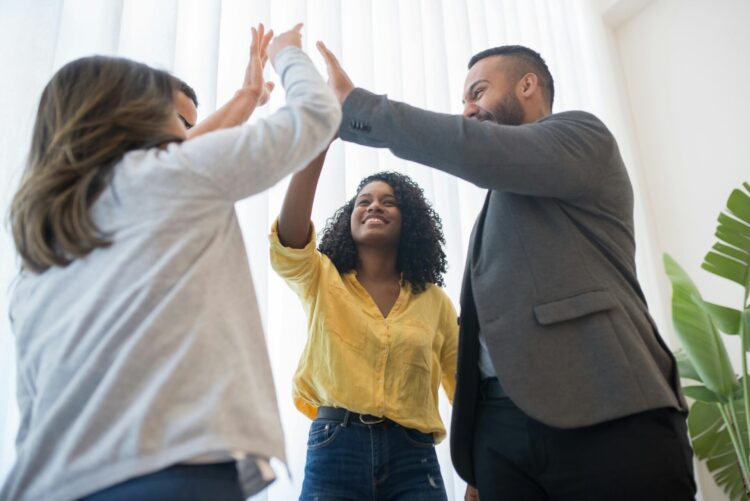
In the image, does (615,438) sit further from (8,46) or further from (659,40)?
(659,40)

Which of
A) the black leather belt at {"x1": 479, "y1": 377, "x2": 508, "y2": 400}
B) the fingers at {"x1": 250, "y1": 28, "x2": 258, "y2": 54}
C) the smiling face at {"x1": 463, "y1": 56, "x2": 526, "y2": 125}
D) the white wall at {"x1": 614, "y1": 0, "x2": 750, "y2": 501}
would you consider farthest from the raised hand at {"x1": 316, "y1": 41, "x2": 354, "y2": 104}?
the white wall at {"x1": 614, "y1": 0, "x2": 750, "y2": 501}

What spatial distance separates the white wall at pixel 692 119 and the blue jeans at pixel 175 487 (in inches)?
103

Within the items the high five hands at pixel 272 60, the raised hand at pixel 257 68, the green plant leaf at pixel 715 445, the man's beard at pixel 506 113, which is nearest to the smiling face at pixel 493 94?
the man's beard at pixel 506 113

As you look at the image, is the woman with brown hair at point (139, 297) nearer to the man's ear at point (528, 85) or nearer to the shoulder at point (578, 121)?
the shoulder at point (578, 121)

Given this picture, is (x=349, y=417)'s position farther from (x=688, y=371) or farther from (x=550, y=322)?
(x=688, y=371)

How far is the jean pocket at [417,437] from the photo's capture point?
1.39 meters

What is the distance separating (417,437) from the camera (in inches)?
55.4

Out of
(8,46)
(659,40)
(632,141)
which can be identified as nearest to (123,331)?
(8,46)

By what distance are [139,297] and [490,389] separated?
717mm

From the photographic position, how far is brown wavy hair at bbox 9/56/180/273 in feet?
2.59

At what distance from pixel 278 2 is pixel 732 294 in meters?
2.21

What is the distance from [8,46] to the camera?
148 centimetres

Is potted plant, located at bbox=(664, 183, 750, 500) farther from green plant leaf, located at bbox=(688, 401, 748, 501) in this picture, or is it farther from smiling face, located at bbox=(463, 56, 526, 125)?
smiling face, located at bbox=(463, 56, 526, 125)

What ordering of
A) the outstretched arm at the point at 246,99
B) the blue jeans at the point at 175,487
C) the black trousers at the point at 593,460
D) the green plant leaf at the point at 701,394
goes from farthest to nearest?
the green plant leaf at the point at 701,394 → the outstretched arm at the point at 246,99 → the black trousers at the point at 593,460 → the blue jeans at the point at 175,487
